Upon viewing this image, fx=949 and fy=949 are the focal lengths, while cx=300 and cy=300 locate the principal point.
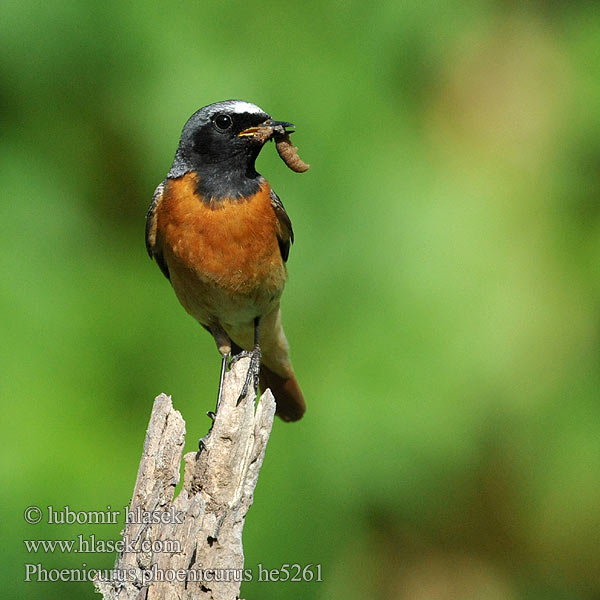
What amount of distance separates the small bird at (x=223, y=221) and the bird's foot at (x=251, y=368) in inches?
0.6

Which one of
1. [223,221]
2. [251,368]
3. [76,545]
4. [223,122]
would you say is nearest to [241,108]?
[223,122]

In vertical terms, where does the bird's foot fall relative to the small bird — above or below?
below

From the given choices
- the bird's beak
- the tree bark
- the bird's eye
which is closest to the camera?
the tree bark

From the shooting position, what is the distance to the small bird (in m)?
5.01

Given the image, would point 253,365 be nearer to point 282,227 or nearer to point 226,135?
point 282,227

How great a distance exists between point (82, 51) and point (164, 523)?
3.66 meters

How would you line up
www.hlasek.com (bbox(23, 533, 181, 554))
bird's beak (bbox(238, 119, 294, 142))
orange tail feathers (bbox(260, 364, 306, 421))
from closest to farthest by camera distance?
bird's beak (bbox(238, 119, 294, 142)) → www.hlasek.com (bbox(23, 533, 181, 554)) → orange tail feathers (bbox(260, 364, 306, 421))

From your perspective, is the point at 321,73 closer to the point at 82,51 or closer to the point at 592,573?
the point at 82,51

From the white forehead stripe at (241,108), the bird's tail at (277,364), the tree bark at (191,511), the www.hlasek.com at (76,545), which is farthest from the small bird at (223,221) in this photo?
the www.hlasek.com at (76,545)

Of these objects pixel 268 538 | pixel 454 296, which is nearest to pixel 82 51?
pixel 454 296

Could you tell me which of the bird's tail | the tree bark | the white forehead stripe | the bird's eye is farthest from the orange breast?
the tree bark

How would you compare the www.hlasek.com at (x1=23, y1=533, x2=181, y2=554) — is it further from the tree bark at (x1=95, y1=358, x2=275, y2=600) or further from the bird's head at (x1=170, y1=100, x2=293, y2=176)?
the bird's head at (x1=170, y1=100, x2=293, y2=176)

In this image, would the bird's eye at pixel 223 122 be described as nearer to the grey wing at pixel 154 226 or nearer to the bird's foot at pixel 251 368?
the grey wing at pixel 154 226

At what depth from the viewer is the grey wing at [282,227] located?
5.26 metres
